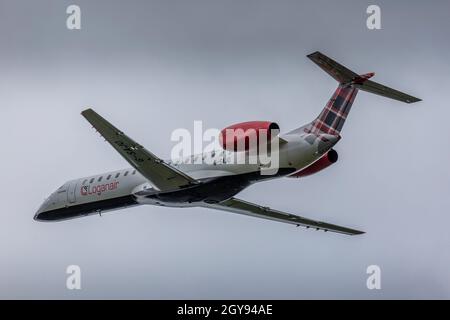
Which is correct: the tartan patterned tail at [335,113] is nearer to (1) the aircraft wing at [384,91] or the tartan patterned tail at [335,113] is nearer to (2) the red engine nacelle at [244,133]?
(1) the aircraft wing at [384,91]

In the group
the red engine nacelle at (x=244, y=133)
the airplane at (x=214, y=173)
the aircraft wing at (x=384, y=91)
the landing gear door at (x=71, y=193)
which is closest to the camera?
the red engine nacelle at (x=244, y=133)

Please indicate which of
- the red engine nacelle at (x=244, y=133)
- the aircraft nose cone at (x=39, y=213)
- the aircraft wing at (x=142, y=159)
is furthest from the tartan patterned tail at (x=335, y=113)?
the aircraft nose cone at (x=39, y=213)

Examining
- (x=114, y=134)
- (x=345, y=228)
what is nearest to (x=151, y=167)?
(x=114, y=134)

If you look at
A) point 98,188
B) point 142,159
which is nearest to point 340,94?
point 142,159

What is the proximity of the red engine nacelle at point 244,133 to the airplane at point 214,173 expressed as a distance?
0.04 m

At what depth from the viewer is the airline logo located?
119 ft

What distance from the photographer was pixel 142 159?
107 ft

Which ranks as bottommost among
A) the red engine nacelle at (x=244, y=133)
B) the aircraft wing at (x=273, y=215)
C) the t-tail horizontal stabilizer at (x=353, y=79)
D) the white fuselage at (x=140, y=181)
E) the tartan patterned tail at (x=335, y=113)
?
the aircraft wing at (x=273, y=215)

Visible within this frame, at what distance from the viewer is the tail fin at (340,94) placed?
3173cm

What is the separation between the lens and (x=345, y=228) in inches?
1452

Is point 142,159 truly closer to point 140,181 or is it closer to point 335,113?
point 140,181

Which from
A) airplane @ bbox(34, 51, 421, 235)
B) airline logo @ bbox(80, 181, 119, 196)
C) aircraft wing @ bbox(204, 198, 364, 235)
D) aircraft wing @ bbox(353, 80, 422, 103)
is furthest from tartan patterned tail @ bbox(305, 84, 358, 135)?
airline logo @ bbox(80, 181, 119, 196)

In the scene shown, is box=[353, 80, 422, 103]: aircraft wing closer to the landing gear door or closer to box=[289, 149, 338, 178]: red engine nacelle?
box=[289, 149, 338, 178]: red engine nacelle

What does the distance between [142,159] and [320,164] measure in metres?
5.60
